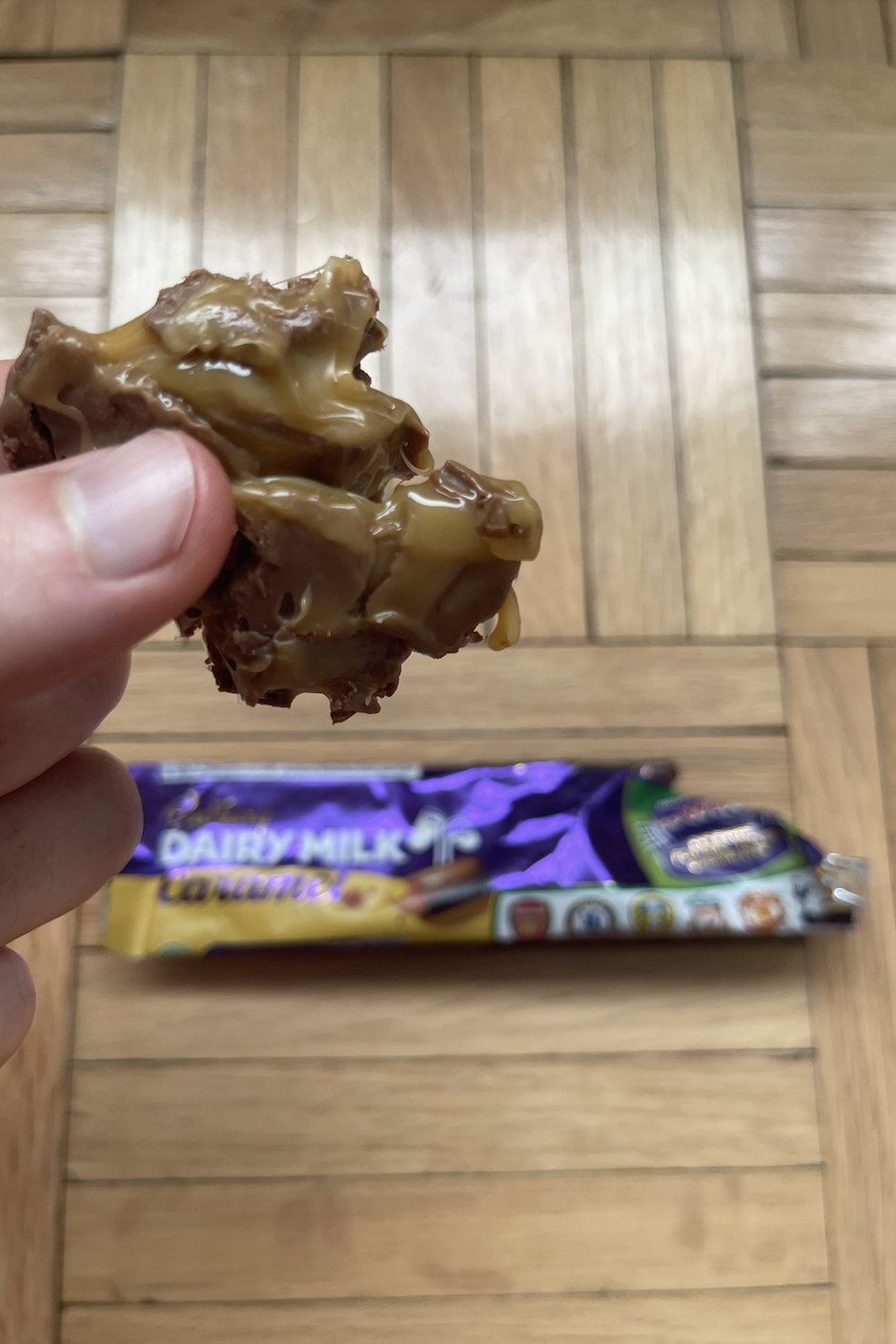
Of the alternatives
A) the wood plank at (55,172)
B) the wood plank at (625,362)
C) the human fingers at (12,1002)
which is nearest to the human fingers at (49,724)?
the human fingers at (12,1002)

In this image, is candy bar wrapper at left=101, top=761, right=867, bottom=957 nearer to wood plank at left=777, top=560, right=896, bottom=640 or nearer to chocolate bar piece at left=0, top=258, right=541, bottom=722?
wood plank at left=777, top=560, right=896, bottom=640

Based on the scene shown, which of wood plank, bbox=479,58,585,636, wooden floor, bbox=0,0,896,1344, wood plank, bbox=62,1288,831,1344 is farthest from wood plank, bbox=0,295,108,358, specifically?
wood plank, bbox=62,1288,831,1344

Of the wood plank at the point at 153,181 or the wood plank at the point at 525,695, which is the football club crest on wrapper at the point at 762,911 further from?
the wood plank at the point at 153,181

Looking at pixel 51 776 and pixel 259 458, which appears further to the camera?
pixel 51 776

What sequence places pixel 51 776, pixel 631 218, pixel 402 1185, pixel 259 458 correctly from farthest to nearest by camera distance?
pixel 631 218
pixel 402 1185
pixel 51 776
pixel 259 458

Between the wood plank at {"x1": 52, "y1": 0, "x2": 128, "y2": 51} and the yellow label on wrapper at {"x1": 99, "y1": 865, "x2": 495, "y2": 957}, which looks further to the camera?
the wood plank at {"x1": 52, "y1": 0, "x2": 128, "y2": 51}

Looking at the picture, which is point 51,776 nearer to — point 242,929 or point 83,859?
point 83,859

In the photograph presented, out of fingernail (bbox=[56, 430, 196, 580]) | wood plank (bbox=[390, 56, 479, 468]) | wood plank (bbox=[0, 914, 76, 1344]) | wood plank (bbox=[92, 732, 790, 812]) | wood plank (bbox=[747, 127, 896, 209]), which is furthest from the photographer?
wood plank (bbox=[747, 127, 896, 209])

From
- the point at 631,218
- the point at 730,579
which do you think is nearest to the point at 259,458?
the point at 730,579
